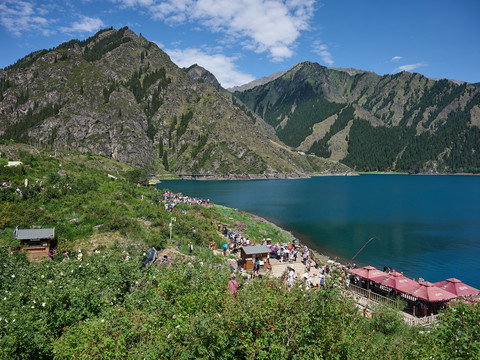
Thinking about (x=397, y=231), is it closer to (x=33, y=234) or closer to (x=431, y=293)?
(x=431, y=293)

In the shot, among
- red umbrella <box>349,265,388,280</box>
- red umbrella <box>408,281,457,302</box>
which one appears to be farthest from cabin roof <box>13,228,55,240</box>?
red umbrella <box>408,281,457,302</box>

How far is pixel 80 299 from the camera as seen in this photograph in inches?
483

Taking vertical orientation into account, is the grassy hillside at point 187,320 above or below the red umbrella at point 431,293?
above

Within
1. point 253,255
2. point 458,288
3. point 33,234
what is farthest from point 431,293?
point 33,234

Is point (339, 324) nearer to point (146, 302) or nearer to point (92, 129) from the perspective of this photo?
A: point (146, 302)

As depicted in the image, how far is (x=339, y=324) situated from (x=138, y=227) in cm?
2618

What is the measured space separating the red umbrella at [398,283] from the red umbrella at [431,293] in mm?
623

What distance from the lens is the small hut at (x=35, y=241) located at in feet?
71.9

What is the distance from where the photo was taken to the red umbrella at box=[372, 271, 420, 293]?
77.4 ft

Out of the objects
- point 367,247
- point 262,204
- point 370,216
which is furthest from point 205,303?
point 262,204

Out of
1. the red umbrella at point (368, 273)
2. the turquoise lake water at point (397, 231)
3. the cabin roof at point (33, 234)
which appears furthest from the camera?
the turquoise lake water at point (397, 231)

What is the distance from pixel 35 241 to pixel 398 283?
1228 inches

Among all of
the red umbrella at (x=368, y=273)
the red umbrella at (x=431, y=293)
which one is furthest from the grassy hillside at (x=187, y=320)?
the red umbrella at (x=368, y=273)

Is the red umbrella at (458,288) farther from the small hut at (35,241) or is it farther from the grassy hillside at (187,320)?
the small hut at (35,241)
